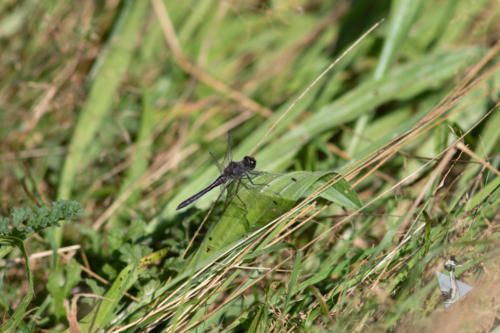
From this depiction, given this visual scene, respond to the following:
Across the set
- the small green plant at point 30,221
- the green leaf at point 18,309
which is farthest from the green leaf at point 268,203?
the green leaf at point 18,309

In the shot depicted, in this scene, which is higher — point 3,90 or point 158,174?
point 3,90

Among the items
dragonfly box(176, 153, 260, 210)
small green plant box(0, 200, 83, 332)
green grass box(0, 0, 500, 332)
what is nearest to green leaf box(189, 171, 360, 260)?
green grass box(0, 0, 500, 332)

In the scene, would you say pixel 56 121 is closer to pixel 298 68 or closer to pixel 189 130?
pixel 189 130

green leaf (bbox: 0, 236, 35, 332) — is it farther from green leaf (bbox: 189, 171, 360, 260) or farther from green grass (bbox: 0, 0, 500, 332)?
green leaf (bbox: 189, 171, 360, 260)

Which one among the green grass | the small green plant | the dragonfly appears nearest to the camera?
the small green plant

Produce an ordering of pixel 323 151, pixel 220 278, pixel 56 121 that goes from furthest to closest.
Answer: pixel 56 121 → pixel 323 151 → pixel 220 278

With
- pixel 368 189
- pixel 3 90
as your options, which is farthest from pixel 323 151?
pixel 3 90

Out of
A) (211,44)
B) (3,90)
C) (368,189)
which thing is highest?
(3,90)

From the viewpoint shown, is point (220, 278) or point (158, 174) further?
point (158, 174)

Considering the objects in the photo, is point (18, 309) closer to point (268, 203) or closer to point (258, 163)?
point (268, 203)
